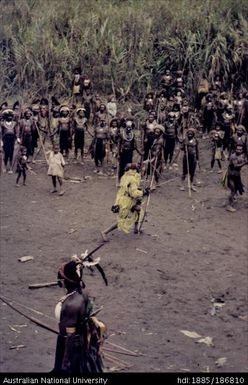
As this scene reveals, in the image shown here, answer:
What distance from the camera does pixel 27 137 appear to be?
592 inches

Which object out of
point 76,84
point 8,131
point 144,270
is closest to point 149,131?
point 8,131

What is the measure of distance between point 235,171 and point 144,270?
338cm

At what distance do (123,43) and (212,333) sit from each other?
1256 cm

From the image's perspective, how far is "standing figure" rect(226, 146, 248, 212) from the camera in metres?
12.6

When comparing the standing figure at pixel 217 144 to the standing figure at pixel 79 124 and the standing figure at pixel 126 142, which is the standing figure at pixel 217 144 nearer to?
the standing figure at pixel 126 142

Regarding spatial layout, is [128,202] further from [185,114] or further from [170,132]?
[185,114]

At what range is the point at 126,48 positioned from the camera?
63.9 ft

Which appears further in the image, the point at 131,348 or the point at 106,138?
the point at 106,138

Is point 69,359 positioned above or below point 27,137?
above

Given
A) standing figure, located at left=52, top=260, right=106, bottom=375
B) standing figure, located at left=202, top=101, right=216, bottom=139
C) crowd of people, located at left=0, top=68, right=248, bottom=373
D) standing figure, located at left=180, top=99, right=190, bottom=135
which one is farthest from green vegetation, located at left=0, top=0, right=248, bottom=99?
standing figure, located at left=52, top=260, right=106, bottom=375

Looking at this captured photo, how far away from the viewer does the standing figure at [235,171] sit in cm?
1262

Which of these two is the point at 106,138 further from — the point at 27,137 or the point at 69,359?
the point at 69,359

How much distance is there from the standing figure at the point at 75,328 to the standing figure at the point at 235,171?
736cm
